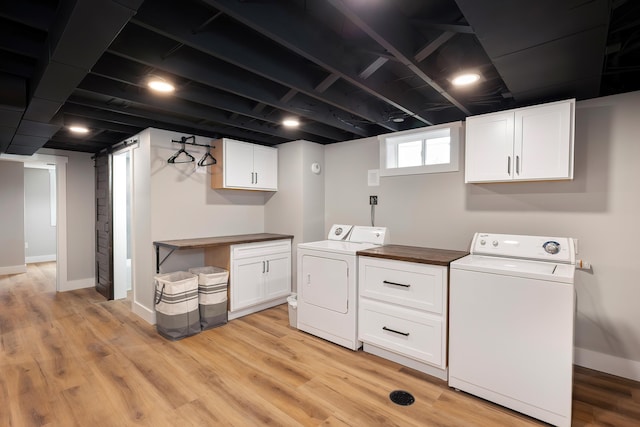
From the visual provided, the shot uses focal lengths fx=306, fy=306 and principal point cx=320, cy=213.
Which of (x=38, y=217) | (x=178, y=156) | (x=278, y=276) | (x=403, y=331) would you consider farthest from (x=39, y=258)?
(x=403, y=331)

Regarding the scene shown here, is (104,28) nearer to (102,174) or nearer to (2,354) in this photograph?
(2,354)

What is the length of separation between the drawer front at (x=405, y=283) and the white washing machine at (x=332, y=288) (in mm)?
140

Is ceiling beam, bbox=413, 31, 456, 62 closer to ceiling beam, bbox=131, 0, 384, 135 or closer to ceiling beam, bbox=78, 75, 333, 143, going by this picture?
ceiling beam, bbox=131, 0, 384, 135

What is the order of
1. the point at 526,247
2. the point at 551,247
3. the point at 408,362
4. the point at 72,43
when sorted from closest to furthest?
the point at 72,43
the point at 551,247
the point at 526,247
the point at 408,362

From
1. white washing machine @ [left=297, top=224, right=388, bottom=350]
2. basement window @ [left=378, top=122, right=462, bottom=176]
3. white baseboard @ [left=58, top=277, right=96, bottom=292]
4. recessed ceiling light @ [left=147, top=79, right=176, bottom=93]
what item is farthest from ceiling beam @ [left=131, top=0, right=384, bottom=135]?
white baseboard @ [left=58, top=277, right=96, bottom=292]

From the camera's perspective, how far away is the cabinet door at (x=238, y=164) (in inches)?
146

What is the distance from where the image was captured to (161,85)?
2205 millimetres

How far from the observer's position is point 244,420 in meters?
1.89

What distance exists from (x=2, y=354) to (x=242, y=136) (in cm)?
315

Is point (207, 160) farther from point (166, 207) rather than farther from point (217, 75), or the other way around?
point (217, 75)

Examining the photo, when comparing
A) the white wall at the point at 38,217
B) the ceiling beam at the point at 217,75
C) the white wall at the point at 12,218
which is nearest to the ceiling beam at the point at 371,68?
the ceiling beam at the point at 217,75

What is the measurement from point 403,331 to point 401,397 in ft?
1.63

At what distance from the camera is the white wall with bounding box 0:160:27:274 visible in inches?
228

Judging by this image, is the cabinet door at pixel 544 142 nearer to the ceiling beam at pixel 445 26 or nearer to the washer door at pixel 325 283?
the ceiling beam at pixel 445 26
